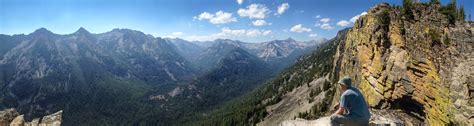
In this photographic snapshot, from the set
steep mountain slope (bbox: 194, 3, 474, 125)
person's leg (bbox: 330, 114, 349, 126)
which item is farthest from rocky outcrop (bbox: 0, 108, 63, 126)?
steep mountain slope (bbox: 194, 3, 474, 125)

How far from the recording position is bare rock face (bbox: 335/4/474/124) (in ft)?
127

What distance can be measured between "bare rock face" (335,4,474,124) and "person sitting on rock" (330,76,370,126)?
23.4 metres

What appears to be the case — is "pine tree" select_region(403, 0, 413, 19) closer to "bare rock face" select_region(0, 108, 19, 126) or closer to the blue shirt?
the blue shirt

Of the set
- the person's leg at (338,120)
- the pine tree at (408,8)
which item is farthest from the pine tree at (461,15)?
the person's leg at (338,120)

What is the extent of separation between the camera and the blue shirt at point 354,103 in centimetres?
1881

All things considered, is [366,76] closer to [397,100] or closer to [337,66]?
[397,100]

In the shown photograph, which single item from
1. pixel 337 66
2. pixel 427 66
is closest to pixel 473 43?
pixel 427 66

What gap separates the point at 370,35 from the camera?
220ft

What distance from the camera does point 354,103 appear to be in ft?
62.7

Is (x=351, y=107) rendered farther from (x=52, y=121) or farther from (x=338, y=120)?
(x=52, y=121)

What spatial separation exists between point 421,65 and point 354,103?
32.8 meters

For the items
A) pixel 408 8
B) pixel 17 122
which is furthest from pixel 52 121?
pixel 408 8

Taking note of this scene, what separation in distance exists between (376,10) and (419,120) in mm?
31111

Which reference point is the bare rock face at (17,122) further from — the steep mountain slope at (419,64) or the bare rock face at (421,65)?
the bare rock face at (421,65)
